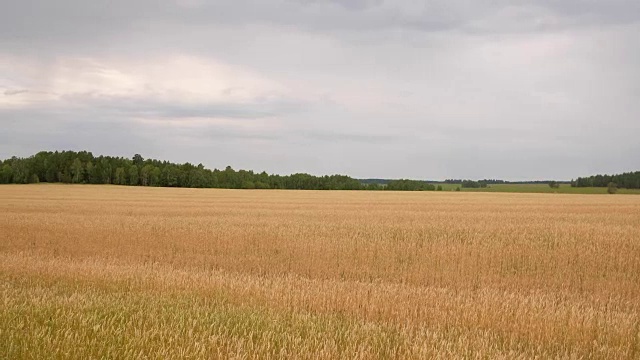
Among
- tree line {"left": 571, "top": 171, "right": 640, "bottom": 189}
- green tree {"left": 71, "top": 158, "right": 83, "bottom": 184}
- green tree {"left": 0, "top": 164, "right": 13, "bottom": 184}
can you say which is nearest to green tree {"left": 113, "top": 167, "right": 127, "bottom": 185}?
green tree {"left": 71, "top": 158, "right": 83, "bottom": 184}

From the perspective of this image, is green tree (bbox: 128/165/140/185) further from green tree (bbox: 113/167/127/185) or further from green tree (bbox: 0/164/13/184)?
green tree (bbox: 0/164/13/184)

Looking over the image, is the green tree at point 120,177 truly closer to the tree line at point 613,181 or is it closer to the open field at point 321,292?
the open field at point 321,292

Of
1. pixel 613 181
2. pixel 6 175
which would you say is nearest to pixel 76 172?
pixel 6 175

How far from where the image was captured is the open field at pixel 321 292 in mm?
5723

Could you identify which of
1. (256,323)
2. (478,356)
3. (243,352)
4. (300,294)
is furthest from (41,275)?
(478,356)

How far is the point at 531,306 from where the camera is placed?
8.81m

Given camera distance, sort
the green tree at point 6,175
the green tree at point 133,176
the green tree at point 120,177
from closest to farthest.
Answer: the green tree at point 6,175 → the green tree at point 120,177 → the green tree at point 133,176

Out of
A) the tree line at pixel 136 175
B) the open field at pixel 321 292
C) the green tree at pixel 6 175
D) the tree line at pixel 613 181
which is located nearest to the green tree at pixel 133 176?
the tree line at pixel 136 175

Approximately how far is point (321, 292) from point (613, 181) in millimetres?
111876

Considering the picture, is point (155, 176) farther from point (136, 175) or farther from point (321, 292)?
point (321, 292)

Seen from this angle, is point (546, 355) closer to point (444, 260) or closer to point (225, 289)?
point (225, 289)

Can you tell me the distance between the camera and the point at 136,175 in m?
94.6

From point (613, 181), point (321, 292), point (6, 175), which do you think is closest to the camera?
point (321, 292)

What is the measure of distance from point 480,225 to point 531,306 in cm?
1217
